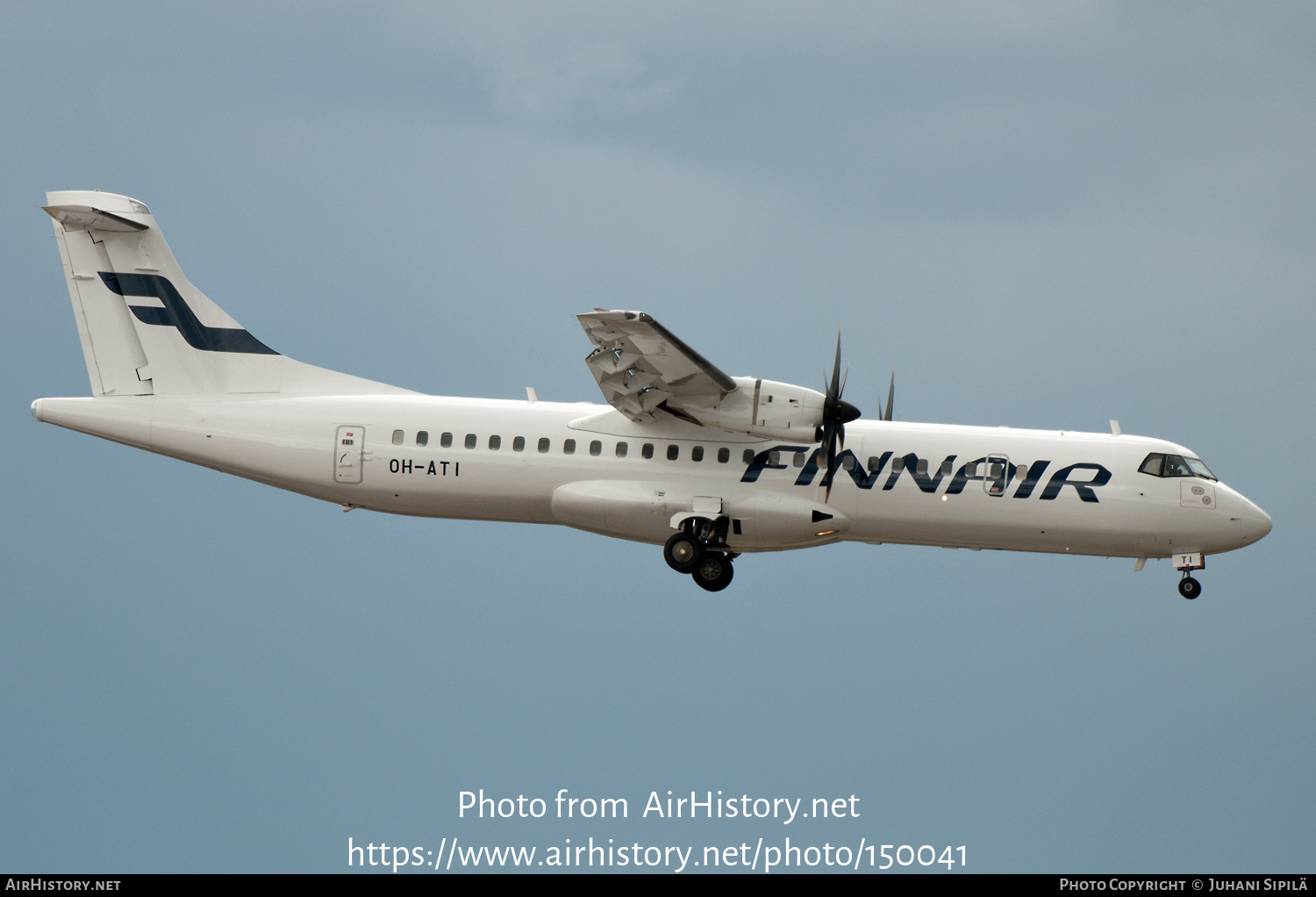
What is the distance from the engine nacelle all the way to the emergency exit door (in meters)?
6.60

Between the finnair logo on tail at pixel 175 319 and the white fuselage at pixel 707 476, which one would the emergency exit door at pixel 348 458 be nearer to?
the white fuselage at pixel 707 476

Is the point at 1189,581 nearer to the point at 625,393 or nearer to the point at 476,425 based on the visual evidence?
the point at 625,393

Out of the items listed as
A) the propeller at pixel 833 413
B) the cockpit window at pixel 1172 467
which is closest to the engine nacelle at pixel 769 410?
the propeller at pixel 833 413

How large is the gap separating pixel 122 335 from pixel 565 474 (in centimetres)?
910

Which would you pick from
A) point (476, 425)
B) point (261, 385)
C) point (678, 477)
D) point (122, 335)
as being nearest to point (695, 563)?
point (678, 477)

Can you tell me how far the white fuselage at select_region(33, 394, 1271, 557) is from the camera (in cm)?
1991

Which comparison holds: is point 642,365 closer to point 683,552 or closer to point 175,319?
point 683,552

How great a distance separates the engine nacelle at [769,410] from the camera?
18.5 meters

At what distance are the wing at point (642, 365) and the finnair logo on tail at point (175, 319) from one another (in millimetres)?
7124

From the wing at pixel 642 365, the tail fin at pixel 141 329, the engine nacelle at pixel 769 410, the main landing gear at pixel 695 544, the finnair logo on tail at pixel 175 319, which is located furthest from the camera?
the finnair logo on tail at pixel 175 319

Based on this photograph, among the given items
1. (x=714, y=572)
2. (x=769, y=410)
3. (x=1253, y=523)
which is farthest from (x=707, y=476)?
(x=1253, y=523)

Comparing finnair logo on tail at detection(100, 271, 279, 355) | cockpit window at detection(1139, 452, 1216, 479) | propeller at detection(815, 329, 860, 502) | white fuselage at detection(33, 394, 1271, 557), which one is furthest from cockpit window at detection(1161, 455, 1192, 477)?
finnair logo on tail at detection(100, 271, 279, 355)

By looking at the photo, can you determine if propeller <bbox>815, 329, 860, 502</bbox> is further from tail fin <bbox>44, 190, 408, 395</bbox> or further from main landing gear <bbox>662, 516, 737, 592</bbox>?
tail fin <bbox>44, 190, 408, 395</bbox>

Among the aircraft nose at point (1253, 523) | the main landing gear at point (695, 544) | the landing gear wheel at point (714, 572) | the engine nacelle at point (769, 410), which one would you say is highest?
the engine nacelle at point (769, 410)
